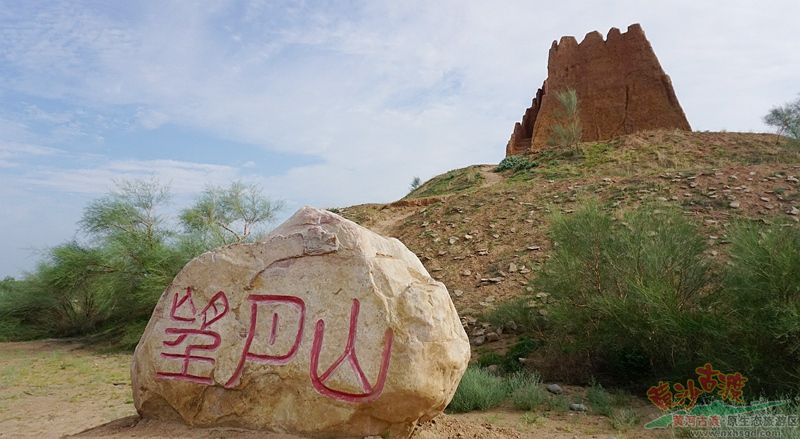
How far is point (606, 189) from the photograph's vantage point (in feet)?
46.4

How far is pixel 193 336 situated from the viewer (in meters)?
3.90

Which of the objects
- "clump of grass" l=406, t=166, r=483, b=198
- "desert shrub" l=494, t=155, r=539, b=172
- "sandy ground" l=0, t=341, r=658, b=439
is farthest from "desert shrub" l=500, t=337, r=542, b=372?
"desert shrub" l=494, t=155, r=539, b=172

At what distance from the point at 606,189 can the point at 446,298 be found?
37.7ft

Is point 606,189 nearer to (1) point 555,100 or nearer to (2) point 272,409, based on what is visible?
(2) point 272,409

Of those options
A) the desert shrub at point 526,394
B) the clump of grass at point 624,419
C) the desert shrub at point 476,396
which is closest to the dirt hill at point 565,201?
the desert shrub at point 526,394

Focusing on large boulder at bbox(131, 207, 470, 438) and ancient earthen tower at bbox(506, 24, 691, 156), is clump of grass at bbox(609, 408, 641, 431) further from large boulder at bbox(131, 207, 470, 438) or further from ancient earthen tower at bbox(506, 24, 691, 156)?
ancient earthen tower at bbox(506, 24, 691, 156)

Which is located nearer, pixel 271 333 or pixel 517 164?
pixel 271 333

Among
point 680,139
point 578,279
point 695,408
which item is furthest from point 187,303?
point 680,139

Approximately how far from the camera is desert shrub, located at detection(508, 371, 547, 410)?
5.68m

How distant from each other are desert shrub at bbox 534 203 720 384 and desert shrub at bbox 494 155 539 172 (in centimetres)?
1391

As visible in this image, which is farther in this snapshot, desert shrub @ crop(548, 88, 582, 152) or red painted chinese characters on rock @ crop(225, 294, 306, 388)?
desert shrub @ crop(548, 88, 582, 152)

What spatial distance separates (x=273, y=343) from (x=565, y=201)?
1167 cm

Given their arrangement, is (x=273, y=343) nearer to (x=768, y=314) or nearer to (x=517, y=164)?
(x=768, y=314)

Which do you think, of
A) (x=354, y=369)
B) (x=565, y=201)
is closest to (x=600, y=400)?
(x=354, y=369)
